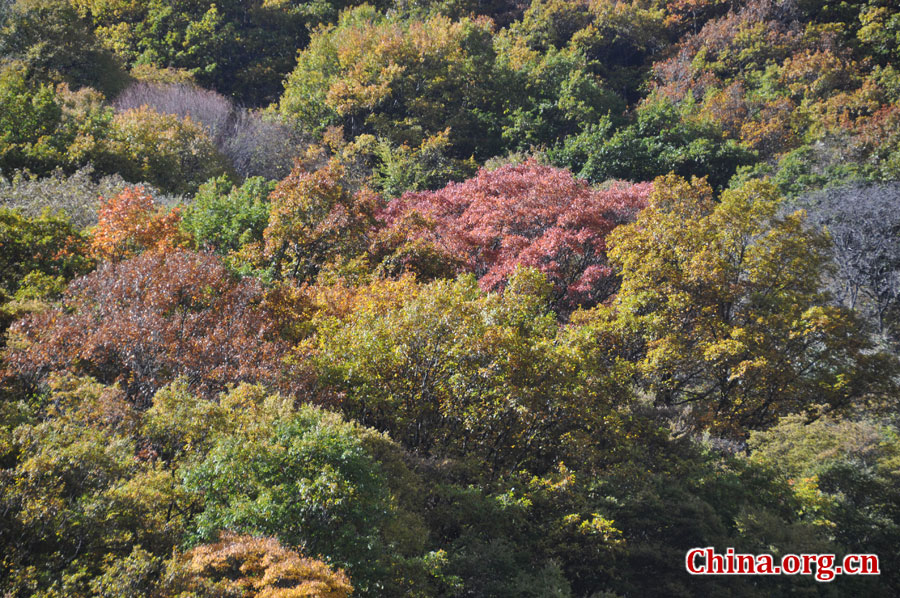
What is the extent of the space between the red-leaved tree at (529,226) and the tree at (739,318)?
88.0 inches

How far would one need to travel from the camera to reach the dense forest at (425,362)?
22.9ft

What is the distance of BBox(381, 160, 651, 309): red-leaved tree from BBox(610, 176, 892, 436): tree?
224 cm

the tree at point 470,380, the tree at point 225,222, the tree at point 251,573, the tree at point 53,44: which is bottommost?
the tree at point 251,573

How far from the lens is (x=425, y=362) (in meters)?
10.5

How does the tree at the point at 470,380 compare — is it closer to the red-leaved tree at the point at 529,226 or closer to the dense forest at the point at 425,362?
the dense forest at the point at 425,362

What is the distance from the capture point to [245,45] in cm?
3894

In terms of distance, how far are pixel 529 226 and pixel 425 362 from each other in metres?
9.00

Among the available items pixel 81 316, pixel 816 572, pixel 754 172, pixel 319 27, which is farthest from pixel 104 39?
pixel 816 572

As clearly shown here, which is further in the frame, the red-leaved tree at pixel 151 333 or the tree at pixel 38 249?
the tree at pixel 38 249

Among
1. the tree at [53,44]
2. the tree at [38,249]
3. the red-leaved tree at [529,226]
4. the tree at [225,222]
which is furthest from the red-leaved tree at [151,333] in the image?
the tree at [53,44]

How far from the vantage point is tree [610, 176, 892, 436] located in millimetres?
13750

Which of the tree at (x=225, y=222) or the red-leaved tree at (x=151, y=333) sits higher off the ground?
the tree at (x=225, y=222)

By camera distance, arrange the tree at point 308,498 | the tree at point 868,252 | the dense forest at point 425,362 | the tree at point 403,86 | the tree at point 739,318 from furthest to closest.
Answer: the tree at point 403,86 → the tree at point 868,252 → the tree at point 739,318 → the dense forest at point 425,362 → the tree at point 308,498

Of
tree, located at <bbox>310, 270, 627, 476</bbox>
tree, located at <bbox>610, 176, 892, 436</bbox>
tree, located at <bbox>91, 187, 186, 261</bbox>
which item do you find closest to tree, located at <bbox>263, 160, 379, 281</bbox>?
tree, located at <bbox>91, 187, 186, 261</bbox>
